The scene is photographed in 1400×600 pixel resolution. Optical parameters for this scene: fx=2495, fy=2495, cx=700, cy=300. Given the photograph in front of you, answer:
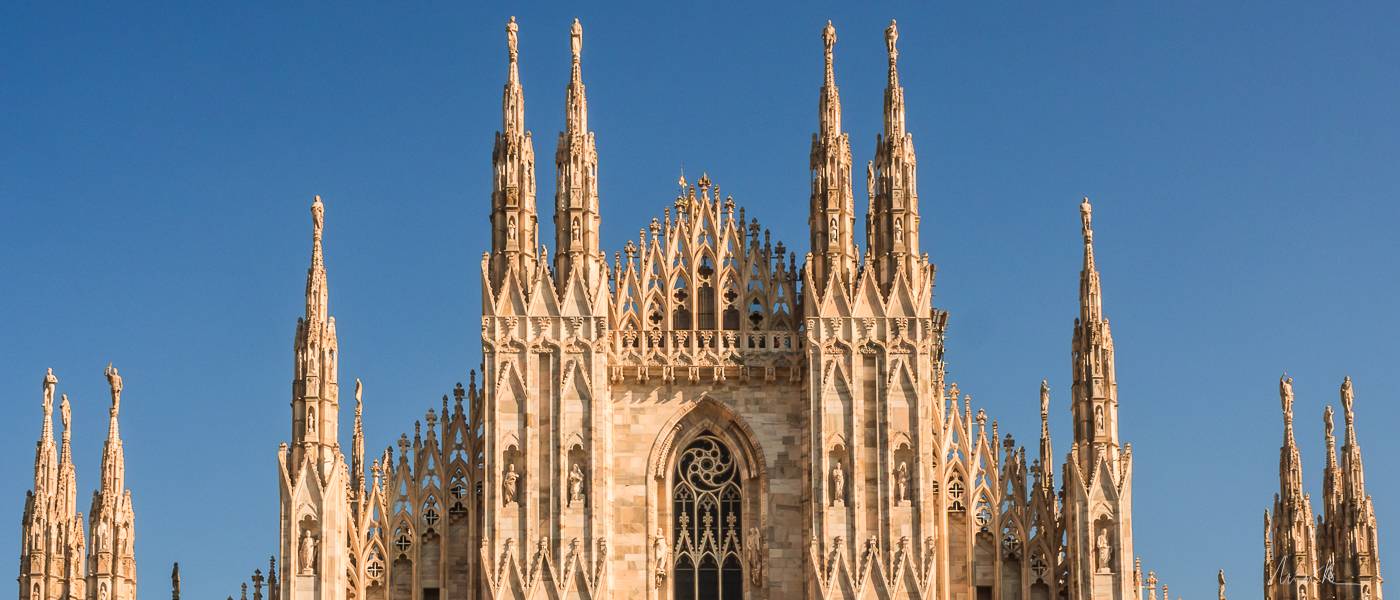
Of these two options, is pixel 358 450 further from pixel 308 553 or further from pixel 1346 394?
pixel 1346 394

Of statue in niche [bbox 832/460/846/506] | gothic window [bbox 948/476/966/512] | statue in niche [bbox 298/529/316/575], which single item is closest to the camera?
statue in niche [bbox 298/529/316/575]

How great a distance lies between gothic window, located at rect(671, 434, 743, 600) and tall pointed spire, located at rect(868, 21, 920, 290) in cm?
474

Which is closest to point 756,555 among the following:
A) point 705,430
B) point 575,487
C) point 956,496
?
point 705,430

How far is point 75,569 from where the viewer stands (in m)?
45.6

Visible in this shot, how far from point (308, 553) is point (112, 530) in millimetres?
3745

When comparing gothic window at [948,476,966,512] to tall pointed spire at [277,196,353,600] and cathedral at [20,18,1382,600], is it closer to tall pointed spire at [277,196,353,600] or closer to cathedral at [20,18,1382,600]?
cathedral at [20,18,1382,600]

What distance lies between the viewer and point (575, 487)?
45.9 m

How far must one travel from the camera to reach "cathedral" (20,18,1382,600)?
45.5 meters

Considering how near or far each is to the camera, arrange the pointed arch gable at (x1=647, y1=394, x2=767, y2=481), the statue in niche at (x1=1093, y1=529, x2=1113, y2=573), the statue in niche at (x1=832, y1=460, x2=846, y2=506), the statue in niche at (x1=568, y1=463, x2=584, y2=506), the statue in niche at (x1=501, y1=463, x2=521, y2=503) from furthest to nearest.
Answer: the pointed arch gable at (x1=647, y1=394, x2=767, y2=481), the statue in niche at (x1=832, y1=460, x2=846, y2=506), the statue in niche at (x1=568, y1=463, x2=584, y2=506), the statue in niche at (x1=501, y1=463, x2=521, y2=503), the statue in niche at (x1=1093, y1=529, x2=1113, y2=573)

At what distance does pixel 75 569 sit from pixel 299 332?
5.92 meters

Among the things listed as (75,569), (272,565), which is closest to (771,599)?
(272,565)

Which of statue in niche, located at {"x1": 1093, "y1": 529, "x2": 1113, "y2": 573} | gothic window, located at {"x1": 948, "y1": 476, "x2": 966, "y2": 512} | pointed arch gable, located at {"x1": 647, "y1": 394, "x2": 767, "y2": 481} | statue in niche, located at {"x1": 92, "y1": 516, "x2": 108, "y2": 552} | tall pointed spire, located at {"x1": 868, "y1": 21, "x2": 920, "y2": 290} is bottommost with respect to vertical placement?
statue in niche, located at {"x1": 1093, "y1": 529, "x2": 1113, "y2": 573}

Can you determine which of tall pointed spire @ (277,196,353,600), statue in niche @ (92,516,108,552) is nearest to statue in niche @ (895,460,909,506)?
tall pointed spire @ (277,196,353,600)

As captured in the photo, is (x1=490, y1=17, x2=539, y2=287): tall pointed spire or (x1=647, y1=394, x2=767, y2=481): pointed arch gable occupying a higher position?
(x1=490, y1=17, x2=539, y2=287): tall pointed spire
